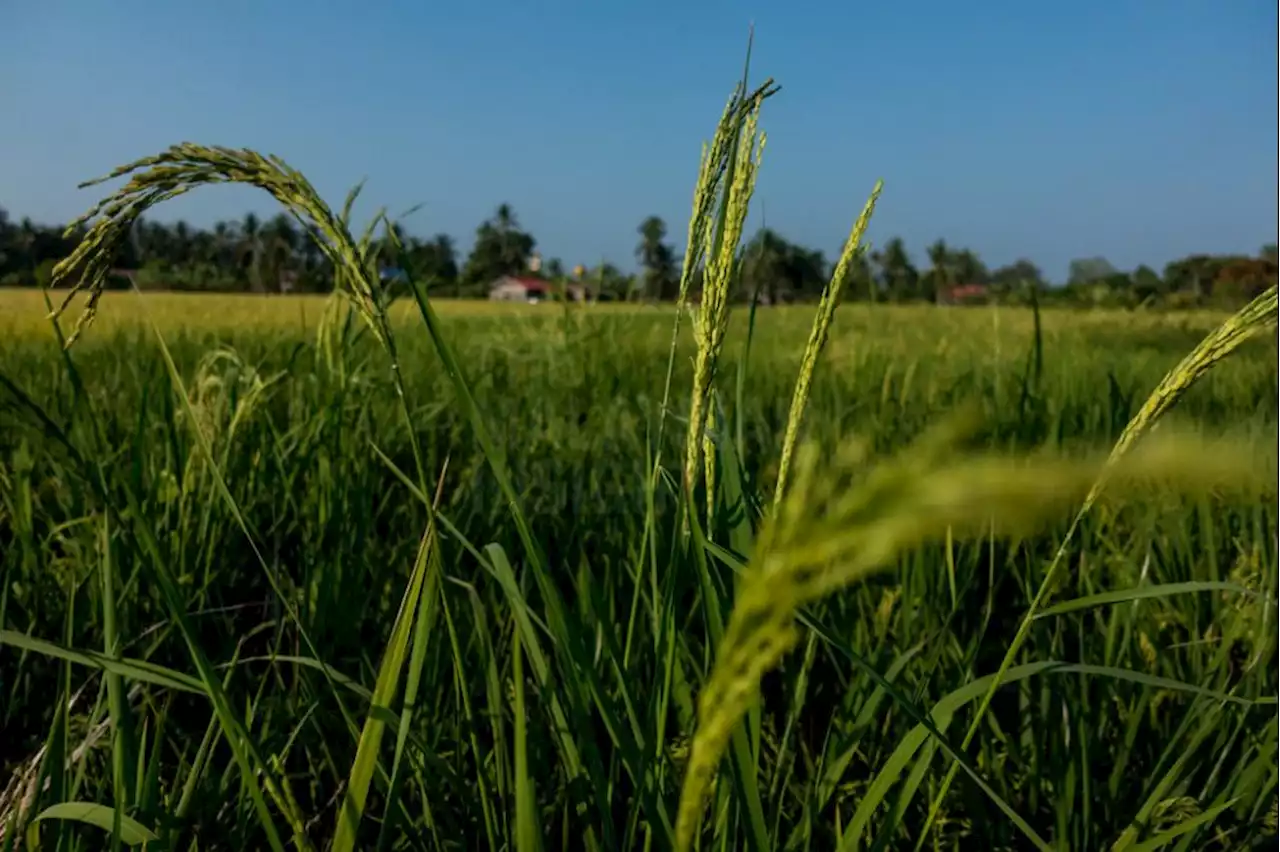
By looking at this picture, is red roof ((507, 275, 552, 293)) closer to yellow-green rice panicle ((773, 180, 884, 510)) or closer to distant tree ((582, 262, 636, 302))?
distant tree ((582, 262, 636, 302))

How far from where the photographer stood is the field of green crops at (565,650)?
0.57 meters

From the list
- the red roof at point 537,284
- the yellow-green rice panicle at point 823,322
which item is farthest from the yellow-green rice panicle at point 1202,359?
the red roof at point 537,284

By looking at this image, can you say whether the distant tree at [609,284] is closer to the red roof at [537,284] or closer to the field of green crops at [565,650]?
the red roof at [537,284]

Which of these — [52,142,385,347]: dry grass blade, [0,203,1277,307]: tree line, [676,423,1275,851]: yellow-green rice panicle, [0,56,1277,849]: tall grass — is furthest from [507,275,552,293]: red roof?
[676,423,1275,851]: yellow-green rice panicle

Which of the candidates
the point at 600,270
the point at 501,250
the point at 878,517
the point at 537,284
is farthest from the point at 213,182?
the point at 537,284

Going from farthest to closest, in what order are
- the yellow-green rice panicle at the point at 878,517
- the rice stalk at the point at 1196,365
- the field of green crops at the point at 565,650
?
1. the field of green crops at the point at 565,650
2. the rice stalk at the point at 1196,365
3. the yellow-green rice panicle at the point at 878,517

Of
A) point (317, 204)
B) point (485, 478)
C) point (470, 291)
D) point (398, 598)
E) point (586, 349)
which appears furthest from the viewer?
point (470, 291)

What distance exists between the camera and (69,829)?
59 centimetres

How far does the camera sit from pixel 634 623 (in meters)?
0.77

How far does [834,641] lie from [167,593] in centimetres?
39

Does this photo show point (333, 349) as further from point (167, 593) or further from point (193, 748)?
point (167, 593)

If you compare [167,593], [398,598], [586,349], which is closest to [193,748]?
[398,598]

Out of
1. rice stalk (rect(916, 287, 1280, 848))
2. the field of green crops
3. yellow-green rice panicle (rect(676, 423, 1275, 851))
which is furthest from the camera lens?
the field of green crops

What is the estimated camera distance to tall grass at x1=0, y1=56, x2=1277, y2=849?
46 centimetres
